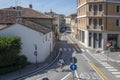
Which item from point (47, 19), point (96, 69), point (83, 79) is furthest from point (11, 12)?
point (83, 79)

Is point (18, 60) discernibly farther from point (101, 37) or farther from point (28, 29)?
point (101, 37)

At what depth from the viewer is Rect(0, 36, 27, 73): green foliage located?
30617 millimetres

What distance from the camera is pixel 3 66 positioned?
102 feet

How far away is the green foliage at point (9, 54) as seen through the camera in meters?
30.6

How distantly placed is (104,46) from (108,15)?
6.64 meters

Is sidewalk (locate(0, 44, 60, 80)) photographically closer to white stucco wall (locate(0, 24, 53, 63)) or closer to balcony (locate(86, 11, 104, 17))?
white stucco wall (locate(0, 24, 53, 63))

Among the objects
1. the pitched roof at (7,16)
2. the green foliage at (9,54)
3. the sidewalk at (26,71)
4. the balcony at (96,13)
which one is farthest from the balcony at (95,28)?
the green foliage at (9,54)

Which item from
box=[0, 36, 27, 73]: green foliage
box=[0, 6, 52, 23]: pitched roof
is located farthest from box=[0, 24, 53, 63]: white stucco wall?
box=[0, 6, 52, 23]: pitched roof

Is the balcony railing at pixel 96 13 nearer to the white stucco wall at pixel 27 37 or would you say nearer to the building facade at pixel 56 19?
the building facade at pixel 56 19

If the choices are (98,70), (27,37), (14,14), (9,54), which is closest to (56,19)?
(14,14)

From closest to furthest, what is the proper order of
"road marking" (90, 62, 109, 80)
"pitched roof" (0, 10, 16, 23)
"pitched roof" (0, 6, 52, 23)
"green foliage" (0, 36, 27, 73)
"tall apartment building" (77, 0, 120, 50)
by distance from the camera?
"road marking" (90, 62, 109, 80), "green foliage" (0, 36, 27, 73), "pitched roof" (0, 10, 16, 23), "pitched roof" (0, 6, 52, 23), "tall apartment building" (77, 0, 120, 50)

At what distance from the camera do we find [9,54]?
1235 inches

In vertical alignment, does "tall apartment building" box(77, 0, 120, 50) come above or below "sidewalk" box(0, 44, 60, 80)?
above

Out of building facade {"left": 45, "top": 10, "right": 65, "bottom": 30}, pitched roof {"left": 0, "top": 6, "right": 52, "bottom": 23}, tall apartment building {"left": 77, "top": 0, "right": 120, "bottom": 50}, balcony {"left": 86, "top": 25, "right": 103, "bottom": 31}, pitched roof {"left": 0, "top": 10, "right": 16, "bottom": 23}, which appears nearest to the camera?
pitched roof {"left": 0, "top": 10, "right": 16, "bottom": 23}
